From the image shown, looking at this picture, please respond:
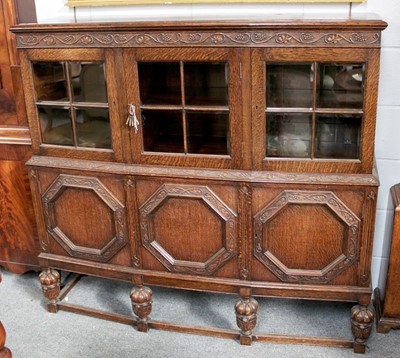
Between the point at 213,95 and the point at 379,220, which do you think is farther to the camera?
the point at 379,220

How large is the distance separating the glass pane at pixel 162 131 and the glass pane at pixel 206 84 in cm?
9

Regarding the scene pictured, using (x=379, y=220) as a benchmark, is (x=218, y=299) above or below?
below

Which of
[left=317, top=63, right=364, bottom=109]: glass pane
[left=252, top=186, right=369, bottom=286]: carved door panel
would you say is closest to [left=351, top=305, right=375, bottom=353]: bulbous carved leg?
[left=252, top=186, right=369, bottom=286]: carved door panel

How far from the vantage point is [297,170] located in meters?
1.94

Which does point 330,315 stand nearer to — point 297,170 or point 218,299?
point 218,299

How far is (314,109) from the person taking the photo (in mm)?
1863

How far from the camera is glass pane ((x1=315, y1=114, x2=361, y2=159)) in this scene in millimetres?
1886

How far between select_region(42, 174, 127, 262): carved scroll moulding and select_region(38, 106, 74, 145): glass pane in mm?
152

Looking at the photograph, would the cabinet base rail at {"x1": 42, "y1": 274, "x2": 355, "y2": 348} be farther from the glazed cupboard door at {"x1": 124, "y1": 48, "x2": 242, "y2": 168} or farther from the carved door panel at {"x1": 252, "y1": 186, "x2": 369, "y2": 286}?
the glazed cupboard door at {"x1": 124, "y1": 48, "x2": 242, "y2": 168}

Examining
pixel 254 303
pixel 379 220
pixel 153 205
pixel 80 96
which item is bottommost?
pixel 254 303

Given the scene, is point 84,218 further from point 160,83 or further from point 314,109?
point 314,109

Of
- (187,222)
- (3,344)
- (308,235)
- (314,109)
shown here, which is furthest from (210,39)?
(3,344)

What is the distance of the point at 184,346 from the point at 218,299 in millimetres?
351

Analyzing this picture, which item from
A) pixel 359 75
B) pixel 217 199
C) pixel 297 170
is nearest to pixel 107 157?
pixel 217 199
